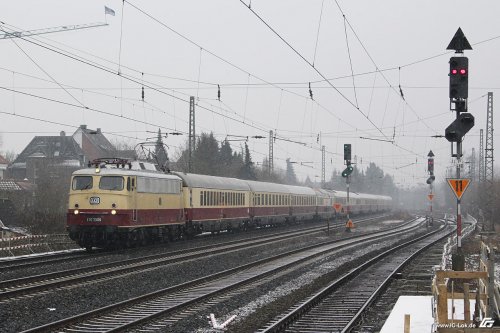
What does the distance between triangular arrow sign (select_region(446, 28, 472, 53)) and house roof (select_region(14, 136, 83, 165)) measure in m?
Answer: 88.5

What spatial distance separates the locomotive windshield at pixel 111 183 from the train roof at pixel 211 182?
7.22m

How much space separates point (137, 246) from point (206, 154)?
5181 cm

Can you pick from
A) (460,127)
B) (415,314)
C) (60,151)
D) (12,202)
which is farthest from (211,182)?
(60,151)

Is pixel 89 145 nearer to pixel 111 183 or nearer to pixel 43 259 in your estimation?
pixel 111 183

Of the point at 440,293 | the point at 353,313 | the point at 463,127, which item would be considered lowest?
the point at 353,313

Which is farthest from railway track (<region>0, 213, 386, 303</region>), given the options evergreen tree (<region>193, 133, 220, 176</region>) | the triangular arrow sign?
evergreen tree (<region>193, 133, 220, 176</region>)

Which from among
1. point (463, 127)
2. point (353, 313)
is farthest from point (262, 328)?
point (463, 127)

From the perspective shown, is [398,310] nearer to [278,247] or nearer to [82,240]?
[82,240]

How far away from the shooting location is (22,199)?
176 feet

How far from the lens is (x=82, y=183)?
1038 inches

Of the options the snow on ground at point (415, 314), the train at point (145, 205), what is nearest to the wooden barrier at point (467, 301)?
the snow on ground at point (415, 314)

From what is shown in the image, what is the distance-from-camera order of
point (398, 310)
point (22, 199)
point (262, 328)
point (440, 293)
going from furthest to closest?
point (22, 199) < point (398, 310) < point (262, 328) < point (440, 293)

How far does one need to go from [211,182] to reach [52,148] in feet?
241

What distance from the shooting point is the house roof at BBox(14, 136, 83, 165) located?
103688 millimetres
